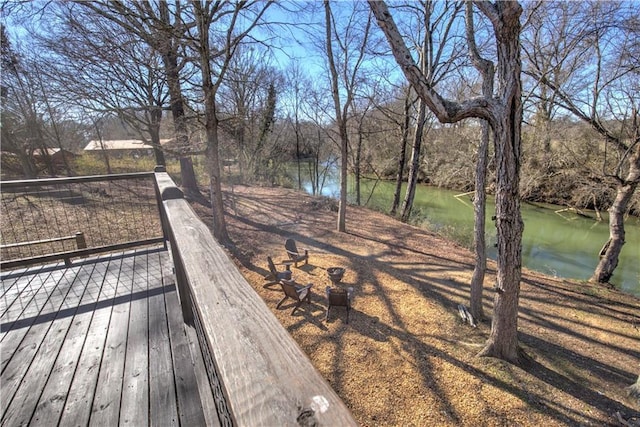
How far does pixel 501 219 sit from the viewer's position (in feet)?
10.6

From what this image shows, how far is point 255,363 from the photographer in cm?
56

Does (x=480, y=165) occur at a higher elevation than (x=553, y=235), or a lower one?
higher

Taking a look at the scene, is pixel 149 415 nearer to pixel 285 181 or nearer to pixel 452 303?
pixel 452 303

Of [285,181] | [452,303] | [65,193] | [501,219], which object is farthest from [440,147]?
[65,193]

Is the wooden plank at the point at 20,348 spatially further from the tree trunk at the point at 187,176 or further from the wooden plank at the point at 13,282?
the tree trunk at the point at 187,176

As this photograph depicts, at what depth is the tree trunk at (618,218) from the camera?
6.25 metres

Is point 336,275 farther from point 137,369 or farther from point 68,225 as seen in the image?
point 68,225

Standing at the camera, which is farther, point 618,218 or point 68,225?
point 68,225

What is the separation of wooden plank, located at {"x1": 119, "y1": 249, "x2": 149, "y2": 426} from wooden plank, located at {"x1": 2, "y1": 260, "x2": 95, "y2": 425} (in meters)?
0.44

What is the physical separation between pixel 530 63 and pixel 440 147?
470 inches

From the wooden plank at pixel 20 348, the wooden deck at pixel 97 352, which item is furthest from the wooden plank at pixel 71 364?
the wooden plank at pixel 20 348

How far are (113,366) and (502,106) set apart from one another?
13.3 feet

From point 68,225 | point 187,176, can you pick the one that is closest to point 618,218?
point 68,225

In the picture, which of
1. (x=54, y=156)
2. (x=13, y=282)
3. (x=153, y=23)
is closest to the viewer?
(x=13, y=282)
